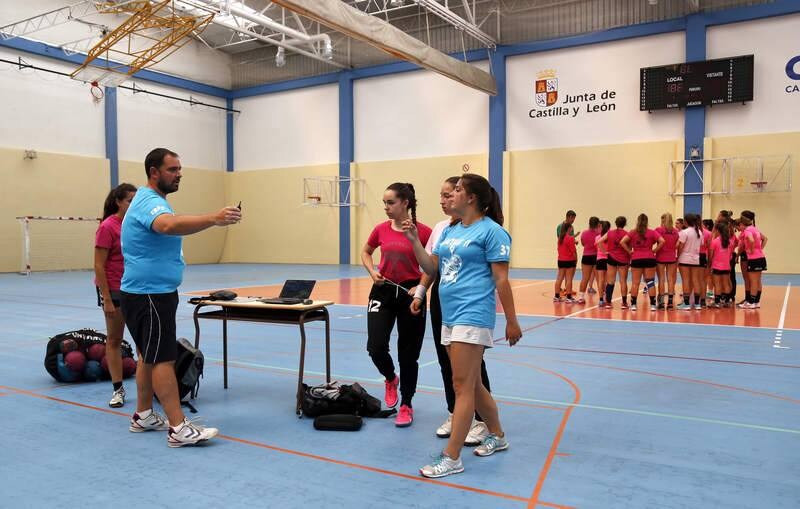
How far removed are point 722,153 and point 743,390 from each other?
15.3 meters

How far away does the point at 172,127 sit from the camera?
25062 millimetres

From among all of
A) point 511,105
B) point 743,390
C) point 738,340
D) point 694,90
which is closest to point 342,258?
point 511,105

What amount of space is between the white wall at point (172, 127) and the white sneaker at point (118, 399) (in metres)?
20.6

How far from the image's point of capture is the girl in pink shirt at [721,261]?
10.6 meters

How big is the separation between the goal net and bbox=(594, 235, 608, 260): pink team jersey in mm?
16921

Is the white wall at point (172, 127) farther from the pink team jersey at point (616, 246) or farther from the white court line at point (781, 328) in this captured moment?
the white court line at point (781, 328)

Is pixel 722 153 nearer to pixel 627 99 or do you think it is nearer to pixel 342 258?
pixel 627 99

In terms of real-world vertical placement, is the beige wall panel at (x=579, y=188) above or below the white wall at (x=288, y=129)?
below

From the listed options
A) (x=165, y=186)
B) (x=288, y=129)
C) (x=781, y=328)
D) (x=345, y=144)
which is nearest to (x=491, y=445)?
(x=165, y=186)

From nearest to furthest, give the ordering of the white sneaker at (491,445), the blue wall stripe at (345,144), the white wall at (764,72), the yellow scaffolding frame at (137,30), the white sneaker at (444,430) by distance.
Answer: the white sneaker at (491,445) → the white sneaker at (444,430) → the yellow scaffolding frame at (137,30) → the white wall at (764,72) → the blue wall stripe at (345,144)

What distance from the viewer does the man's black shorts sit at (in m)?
3.81


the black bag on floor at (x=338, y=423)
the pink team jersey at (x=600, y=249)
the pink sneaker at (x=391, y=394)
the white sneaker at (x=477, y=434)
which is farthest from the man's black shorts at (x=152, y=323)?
the pink team jersey at (x=600, y=249)

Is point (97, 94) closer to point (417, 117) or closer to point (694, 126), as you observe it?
point (417, 117)

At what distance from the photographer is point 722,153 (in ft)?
60.5
